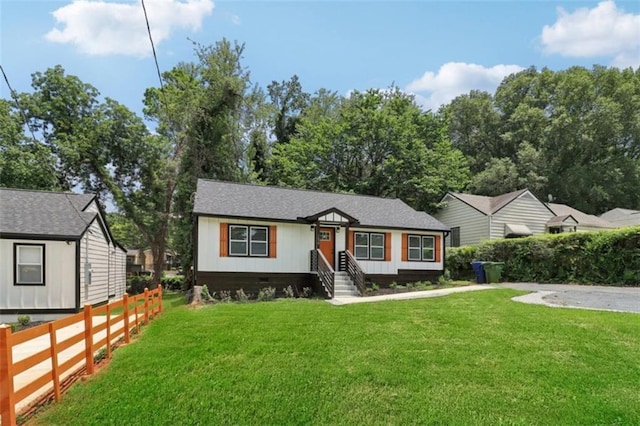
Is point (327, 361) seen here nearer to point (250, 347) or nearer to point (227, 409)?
point (250, 347)

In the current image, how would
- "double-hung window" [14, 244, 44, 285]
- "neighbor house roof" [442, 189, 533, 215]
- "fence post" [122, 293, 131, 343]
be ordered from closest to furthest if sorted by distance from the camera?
"fence post" [122, 293, 131, 343]
"double-hung window" [14, 244, 44, 285]
"neighbor house roof" [442, 189, 533, 215]

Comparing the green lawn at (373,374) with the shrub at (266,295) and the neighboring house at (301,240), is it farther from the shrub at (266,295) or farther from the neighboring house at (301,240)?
the neighboring house at (301,240)

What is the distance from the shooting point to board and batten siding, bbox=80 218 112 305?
13.8 meters

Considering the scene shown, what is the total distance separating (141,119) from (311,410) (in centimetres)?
2624

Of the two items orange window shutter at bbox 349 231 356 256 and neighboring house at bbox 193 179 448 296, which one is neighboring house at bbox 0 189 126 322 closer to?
neighboring house at bbox 193 179 448 296

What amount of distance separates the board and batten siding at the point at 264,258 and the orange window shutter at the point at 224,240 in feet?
0.36

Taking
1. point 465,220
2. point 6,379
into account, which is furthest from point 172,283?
point 6,379

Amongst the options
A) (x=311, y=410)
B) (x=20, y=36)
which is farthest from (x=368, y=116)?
(x=311, y=410)

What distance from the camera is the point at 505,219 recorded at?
2427 cm

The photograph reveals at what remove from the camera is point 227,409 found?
4551 millimetres

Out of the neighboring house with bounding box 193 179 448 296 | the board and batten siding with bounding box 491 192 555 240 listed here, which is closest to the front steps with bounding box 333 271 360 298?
the neighboring house with bounding box 193 179 448 296

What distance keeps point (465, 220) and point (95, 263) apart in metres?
20.8

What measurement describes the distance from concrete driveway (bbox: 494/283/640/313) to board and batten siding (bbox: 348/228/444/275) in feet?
15.9

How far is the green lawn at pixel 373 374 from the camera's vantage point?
176 inches
